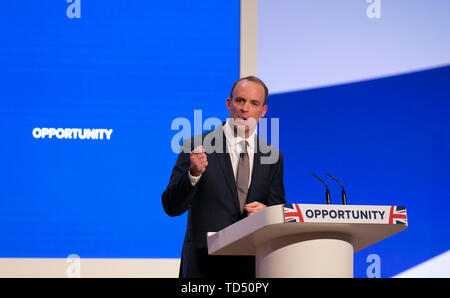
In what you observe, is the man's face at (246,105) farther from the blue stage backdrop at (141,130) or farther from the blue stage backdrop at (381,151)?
the blue stage backdrop at (381,151)

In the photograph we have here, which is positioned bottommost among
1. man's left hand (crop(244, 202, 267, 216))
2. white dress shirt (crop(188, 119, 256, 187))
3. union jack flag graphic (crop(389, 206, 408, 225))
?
union jack flag graphic (crop(389, 206, 408, 225))

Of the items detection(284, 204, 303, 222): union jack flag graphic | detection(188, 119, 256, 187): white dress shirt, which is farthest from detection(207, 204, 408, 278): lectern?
detection(188, 119, 256, 187): white dress shirt

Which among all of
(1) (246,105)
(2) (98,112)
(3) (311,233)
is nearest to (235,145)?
(1) (246,105)

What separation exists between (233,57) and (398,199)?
137 centimetres

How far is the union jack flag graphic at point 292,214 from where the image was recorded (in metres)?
1.80

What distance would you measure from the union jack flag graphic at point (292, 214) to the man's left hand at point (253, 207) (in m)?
0.58

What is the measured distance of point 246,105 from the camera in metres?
2.70

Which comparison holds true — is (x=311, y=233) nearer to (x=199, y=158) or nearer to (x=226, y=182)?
(x=199, y=158)

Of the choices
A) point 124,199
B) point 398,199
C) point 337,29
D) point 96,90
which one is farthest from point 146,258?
point 337,29

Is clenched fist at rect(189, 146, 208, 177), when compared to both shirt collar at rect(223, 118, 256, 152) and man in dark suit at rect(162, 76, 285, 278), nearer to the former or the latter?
man in dark suit at rect(162, 76, 285, 278)

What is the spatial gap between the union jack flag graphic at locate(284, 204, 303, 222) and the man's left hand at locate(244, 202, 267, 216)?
580mm

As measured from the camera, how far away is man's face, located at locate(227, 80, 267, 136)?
268 centimetres

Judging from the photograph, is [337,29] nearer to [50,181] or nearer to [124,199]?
[124,199]

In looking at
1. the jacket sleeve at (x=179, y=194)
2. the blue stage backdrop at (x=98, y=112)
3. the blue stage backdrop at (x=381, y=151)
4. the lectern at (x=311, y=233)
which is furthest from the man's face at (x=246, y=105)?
the blue stage backdrop at (x=381, y=151)
